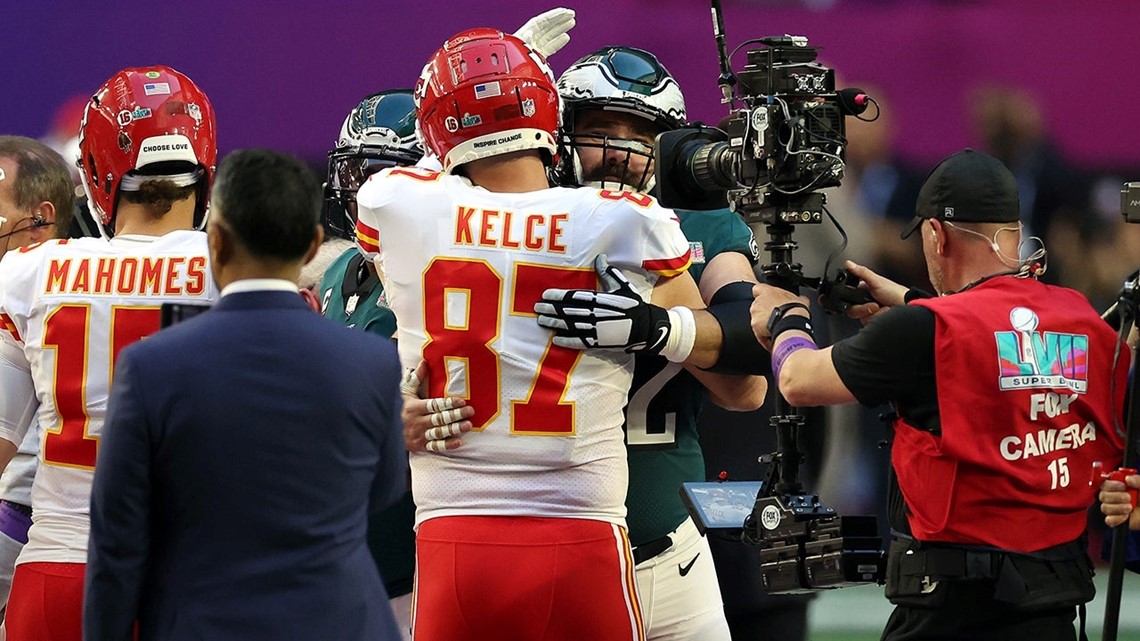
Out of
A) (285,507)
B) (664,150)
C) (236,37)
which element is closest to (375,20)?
(236,37)

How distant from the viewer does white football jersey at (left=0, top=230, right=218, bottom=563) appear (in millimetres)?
3152

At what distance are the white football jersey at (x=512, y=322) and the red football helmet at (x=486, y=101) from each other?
14 cm

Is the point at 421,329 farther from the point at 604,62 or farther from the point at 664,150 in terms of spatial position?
the point at 604,62

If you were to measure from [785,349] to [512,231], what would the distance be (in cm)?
66

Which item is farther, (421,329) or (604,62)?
(604,62)

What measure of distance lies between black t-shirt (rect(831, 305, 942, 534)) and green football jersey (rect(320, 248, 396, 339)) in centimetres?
111

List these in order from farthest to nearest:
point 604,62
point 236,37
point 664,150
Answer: point 236,37 < point 604,62 < point 664,150

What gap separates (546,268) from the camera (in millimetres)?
3082

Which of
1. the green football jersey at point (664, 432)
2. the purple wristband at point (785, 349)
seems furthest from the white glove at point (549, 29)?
the purple wristband at point (785, 349)

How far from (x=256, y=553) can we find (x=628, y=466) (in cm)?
132

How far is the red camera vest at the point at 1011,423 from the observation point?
3338mm

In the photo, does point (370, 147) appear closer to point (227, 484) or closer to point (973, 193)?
point (973, 193)

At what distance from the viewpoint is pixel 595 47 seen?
6484 millimetres

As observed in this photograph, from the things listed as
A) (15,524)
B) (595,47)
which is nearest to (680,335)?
(15,524)
